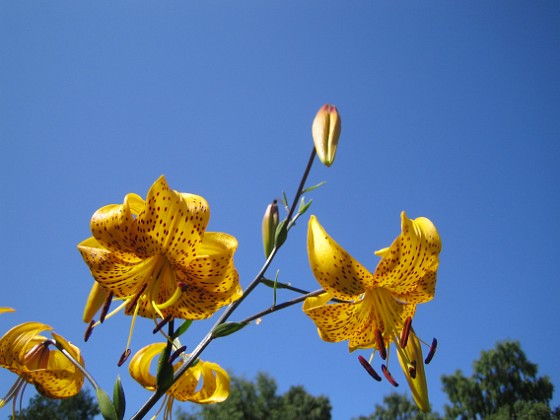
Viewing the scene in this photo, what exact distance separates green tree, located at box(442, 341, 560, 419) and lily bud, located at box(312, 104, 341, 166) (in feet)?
66.6

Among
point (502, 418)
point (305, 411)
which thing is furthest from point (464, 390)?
point (305, 411)

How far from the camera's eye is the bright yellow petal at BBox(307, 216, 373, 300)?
1.14m

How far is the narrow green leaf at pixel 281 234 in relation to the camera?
3.74 feet

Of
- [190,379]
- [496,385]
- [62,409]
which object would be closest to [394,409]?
[496,385]

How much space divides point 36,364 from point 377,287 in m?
1.03

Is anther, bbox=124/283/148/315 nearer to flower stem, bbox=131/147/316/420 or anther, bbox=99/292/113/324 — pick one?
anther, bbox=99/292/113/324

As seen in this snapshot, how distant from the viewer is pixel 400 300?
135 centimetres

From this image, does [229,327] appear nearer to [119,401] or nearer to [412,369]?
[119,401]

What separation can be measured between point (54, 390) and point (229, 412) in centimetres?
2114

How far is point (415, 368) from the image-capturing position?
1197 millimetres

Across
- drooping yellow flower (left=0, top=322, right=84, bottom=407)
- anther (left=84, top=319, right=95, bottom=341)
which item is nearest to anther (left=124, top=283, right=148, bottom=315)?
anther (left=84, top=319, right=95, bottom=341)

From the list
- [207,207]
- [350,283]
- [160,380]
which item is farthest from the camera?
[350,283]

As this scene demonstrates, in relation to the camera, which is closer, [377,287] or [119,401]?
[119,401]

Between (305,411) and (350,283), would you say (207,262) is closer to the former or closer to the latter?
(350,283)
